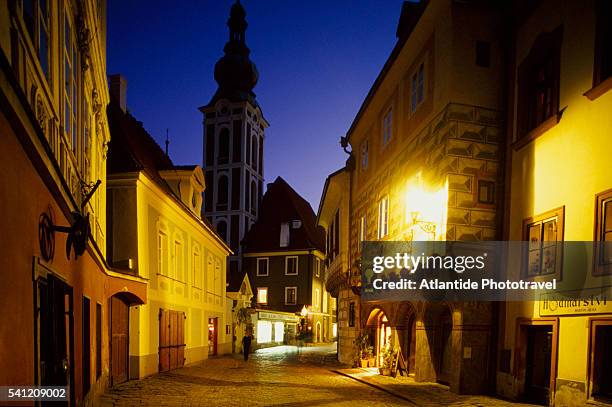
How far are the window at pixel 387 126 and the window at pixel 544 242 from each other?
25.3ft

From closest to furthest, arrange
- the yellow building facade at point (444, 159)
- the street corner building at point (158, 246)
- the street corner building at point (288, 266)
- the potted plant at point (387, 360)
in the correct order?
the yellow building facade at point (444, 159) → the street corner building at point (158, 246) → the potted plant at point (387, 360) → the street corner building at point (288, 266)

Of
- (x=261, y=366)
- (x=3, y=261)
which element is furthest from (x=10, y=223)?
(x=261, y=366)

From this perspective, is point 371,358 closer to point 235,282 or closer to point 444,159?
point 444,159

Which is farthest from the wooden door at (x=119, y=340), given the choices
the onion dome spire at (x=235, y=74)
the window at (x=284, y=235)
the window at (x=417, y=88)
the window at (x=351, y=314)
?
the onion dome spire at (x=235, y=74)

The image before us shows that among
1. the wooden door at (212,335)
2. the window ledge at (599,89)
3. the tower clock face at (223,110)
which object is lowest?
the wooden door at (212,335)

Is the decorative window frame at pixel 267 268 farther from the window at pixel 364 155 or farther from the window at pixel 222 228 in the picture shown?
the window at pixel 364 155

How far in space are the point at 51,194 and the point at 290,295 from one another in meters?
44.6

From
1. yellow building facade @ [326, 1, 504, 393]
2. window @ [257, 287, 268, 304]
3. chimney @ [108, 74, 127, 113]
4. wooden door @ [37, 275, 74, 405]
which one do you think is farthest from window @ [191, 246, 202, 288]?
window @ [257, 287, 268, 304]

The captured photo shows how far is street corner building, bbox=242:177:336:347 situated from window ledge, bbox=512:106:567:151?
36.0 m

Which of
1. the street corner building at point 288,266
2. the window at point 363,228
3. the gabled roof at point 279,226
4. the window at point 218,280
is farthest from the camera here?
the gabled roof at point 279,226

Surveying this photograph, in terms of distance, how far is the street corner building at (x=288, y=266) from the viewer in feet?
162

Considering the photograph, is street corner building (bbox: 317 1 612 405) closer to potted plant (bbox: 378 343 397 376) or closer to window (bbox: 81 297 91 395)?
potted plant (bbox: 378 343 397 376)

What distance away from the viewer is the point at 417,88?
16.5m

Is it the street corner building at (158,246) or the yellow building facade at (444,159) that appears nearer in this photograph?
the yellow building facade at (444,159)
